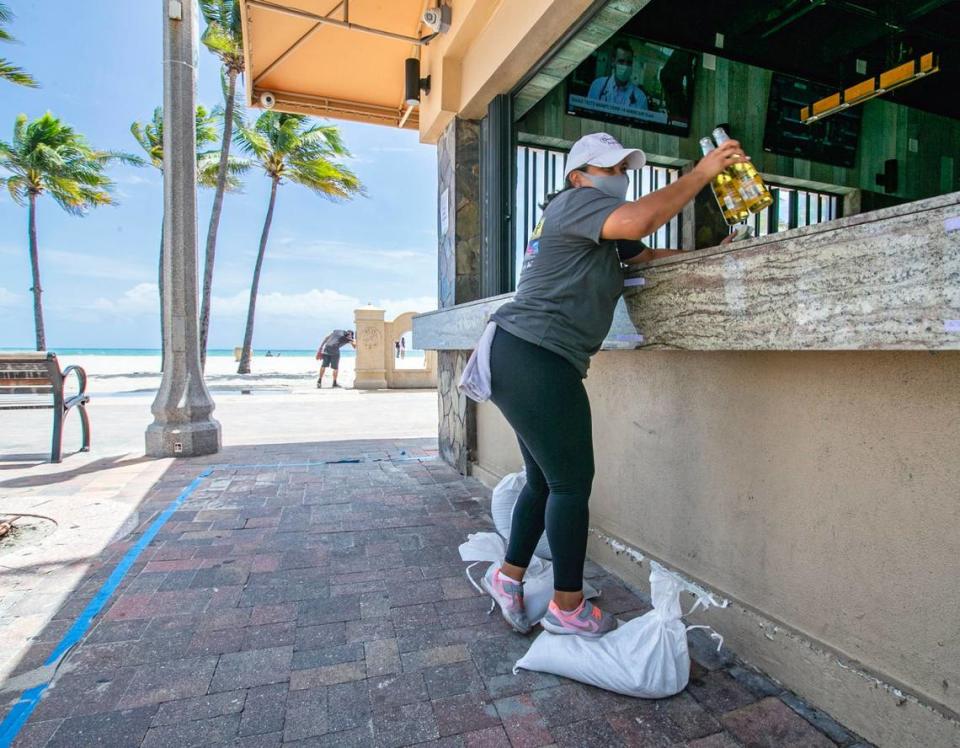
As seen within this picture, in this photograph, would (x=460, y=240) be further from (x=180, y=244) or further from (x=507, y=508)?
(x=180, y=244)

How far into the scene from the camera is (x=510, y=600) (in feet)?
7.54

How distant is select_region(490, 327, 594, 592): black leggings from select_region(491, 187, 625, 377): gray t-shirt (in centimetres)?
7

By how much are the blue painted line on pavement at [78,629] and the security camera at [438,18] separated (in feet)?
13.5

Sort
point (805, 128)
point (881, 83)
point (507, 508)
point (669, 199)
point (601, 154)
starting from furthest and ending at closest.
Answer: point (805, 128) < point (881, 83) < point (507, 508) < point (601, 154) < point (669, 199)

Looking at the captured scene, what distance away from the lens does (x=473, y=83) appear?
454 cm

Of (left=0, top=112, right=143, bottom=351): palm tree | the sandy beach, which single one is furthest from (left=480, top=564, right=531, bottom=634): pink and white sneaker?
(left=0, top=112, right=143, bottom=351): palm tree

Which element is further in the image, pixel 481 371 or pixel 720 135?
pixel 481 371

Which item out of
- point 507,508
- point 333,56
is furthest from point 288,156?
point 507,508

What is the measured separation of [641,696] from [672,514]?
2.71ft

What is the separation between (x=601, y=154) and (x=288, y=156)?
22291mm

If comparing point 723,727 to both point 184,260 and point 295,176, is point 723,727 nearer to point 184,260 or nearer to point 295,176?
point 184,260

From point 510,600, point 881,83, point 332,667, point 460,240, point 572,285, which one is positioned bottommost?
point 332,667

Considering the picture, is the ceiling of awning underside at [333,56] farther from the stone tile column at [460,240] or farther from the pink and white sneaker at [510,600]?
the pink and white sneaker at [510,600]

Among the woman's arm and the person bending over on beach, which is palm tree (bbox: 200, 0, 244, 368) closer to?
the person bending over on beach
